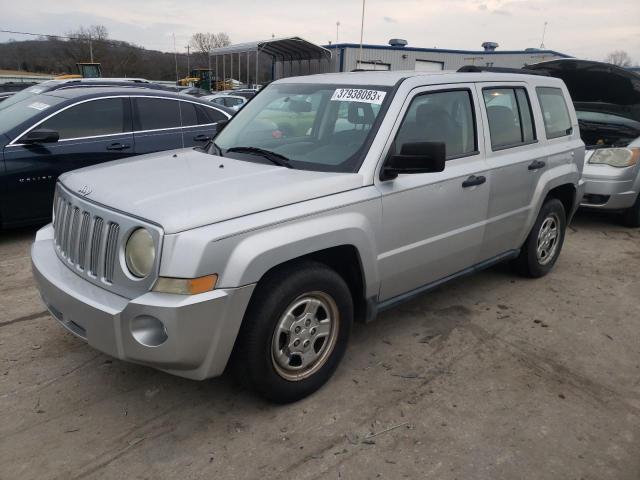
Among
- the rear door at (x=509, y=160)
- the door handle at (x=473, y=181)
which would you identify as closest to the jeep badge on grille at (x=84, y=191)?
the door handle at (x=473, y=181)

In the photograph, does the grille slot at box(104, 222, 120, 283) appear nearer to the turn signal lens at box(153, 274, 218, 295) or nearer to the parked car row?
the parked car row

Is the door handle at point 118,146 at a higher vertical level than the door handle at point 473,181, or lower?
lower

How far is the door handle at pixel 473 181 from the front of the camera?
3688 millimetres

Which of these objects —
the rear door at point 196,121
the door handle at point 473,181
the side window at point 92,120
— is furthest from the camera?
the rear door at point 196,121

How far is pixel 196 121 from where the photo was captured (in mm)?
6875

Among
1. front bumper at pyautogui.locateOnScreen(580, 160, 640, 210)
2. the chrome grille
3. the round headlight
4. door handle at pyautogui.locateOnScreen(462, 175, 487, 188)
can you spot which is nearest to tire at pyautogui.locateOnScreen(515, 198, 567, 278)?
door handle at pyautogui.locateOnScreen(462, 175, 487, 188)

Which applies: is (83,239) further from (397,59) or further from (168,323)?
(397,59)

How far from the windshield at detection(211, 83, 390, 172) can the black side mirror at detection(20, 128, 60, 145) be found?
2598mm

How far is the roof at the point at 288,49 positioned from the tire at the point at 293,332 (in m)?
29.8

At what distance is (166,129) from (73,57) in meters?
59.9

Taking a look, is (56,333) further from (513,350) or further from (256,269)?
(513,350)

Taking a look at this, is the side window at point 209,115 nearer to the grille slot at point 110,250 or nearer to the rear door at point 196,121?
the rear door at point 196,121

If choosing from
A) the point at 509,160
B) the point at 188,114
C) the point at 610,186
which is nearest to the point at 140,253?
the point at 509,160

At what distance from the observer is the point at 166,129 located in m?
6.55
